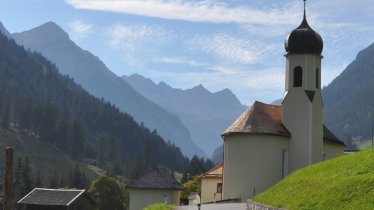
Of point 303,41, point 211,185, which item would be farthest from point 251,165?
point 303,41

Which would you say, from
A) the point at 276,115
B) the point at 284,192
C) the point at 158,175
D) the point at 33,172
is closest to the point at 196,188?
the point at 158,175

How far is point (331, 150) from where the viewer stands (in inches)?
2608

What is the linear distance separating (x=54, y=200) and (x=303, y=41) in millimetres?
40247

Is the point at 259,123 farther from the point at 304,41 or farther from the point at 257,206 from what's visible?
the point at 257,206

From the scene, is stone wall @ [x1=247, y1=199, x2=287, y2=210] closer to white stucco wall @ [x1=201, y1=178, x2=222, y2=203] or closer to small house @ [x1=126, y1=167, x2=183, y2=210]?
white stucco wall @ [x1=201, y1=178, x2=222, y2=203]

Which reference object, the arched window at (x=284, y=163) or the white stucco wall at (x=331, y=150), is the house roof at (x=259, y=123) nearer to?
the arched window at (x=284, y=163)

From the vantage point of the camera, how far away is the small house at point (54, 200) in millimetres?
80625

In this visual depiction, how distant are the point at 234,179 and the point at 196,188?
39472 mm

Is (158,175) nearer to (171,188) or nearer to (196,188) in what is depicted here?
(171,188)

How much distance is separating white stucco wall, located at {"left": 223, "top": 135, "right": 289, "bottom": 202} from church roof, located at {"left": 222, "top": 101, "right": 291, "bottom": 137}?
0.58m

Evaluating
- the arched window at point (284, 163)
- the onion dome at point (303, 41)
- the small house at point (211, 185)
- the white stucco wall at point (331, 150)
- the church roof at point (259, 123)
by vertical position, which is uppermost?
the onion dome at point (303, 41)

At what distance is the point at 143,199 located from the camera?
6862 centimetres

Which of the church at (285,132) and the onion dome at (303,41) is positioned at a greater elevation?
the onion dome at (303,41)

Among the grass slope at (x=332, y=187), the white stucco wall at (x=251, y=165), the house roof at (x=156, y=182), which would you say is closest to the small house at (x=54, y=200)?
the house roof at (x=156, y=182)
